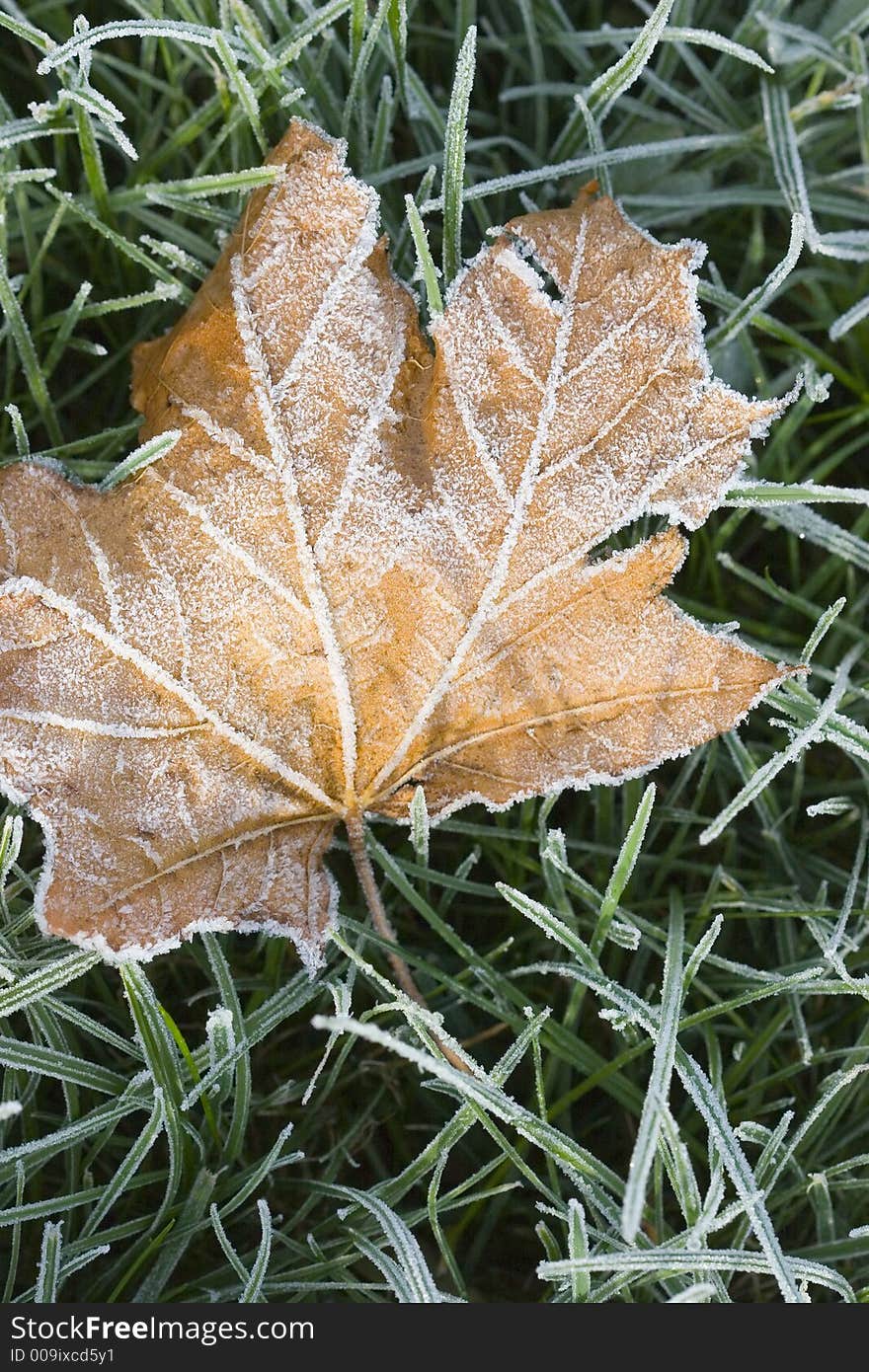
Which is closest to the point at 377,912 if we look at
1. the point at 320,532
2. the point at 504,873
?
the point at 504,873

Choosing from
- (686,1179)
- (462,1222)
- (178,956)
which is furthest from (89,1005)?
(686,1179)

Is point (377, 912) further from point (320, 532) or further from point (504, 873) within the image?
point (320, 532)

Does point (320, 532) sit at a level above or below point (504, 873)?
above

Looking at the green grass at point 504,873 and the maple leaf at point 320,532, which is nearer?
the maple leaf at point 320,532

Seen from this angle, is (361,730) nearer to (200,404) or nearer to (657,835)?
(200,404)

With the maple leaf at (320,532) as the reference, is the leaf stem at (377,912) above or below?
below
